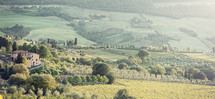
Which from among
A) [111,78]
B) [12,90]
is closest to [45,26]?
[111,78]

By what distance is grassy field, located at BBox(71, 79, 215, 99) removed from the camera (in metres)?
57.1

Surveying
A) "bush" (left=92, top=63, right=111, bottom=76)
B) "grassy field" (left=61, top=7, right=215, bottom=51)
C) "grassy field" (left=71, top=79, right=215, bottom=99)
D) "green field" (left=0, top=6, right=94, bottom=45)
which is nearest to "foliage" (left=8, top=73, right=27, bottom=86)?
"grassy field" (left=71, top=79, right=215, bottom=99)

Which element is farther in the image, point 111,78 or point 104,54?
point 104,54

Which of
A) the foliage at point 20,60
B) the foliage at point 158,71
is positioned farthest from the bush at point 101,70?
the foliage at point 158,71

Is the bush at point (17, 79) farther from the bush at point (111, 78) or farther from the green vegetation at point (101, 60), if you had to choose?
the bush at point (111, 78)

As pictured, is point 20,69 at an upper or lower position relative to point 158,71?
upper

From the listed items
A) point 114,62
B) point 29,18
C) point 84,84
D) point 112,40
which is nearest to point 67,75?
point 84,84

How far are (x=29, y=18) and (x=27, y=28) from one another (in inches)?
923

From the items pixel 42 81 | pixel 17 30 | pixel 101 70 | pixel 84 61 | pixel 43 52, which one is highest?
pixel 17 30

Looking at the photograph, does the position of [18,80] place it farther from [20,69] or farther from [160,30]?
[160,30]

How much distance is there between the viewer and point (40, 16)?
18900 centimetres

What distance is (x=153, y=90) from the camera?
6294 centimetres

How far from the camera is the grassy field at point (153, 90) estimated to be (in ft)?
187

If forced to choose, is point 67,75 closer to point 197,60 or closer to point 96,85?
point 96,85
